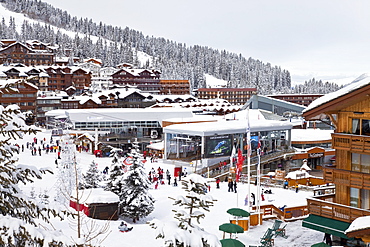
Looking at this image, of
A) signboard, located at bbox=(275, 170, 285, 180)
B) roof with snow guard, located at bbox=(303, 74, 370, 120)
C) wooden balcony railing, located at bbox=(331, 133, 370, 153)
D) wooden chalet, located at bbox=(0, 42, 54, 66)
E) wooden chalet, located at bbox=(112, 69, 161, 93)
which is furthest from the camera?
wooden chalet, located at bbox=(112, 69, 161, 93)

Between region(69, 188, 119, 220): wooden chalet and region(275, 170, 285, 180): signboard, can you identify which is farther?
region(275, 170, 285, 180): signboard

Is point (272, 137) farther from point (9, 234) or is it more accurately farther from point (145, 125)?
point (9, 234)

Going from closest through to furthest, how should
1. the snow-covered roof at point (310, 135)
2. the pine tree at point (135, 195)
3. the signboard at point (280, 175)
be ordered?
the pine tree at point (135, 195), the signboard at point (280, 175), the snow-covered roof at point (310, 135)

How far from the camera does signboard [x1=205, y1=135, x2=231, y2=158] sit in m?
38.5

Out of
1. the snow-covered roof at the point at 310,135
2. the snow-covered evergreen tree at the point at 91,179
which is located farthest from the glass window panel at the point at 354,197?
the snow-covered roof at the point at 310,135

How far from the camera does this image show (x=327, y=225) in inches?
550

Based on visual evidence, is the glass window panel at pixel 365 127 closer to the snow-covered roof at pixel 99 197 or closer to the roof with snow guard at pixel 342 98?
the roof with snow guard at pixel 342 98

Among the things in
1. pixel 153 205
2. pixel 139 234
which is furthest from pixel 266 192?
pixel 139 234

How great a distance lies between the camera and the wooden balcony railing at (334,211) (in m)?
13.5

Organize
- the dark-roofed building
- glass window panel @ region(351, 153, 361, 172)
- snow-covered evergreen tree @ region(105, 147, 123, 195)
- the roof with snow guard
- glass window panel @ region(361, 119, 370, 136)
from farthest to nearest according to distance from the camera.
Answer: the dark-roofed building, snow-covered evergreen tree @ region(105, 147, 123, 195), glass window panel @ region(351, 153, 361, 172), glass window panel @ region(361, 119, 370, 136), the roof with snow guard

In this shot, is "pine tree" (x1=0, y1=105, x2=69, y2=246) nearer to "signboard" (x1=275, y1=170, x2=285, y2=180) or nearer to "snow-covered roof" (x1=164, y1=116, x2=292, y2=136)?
"signboard" (x1=275, y1=170, x2=285, y2=180)

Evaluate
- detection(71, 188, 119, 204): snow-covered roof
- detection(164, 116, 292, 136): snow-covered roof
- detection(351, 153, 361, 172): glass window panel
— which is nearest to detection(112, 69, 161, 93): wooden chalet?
detection(164, 116, 292, 136): snow-covered roof

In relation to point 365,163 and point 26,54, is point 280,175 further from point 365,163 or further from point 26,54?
point 26,54

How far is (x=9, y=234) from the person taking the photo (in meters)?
5.02
